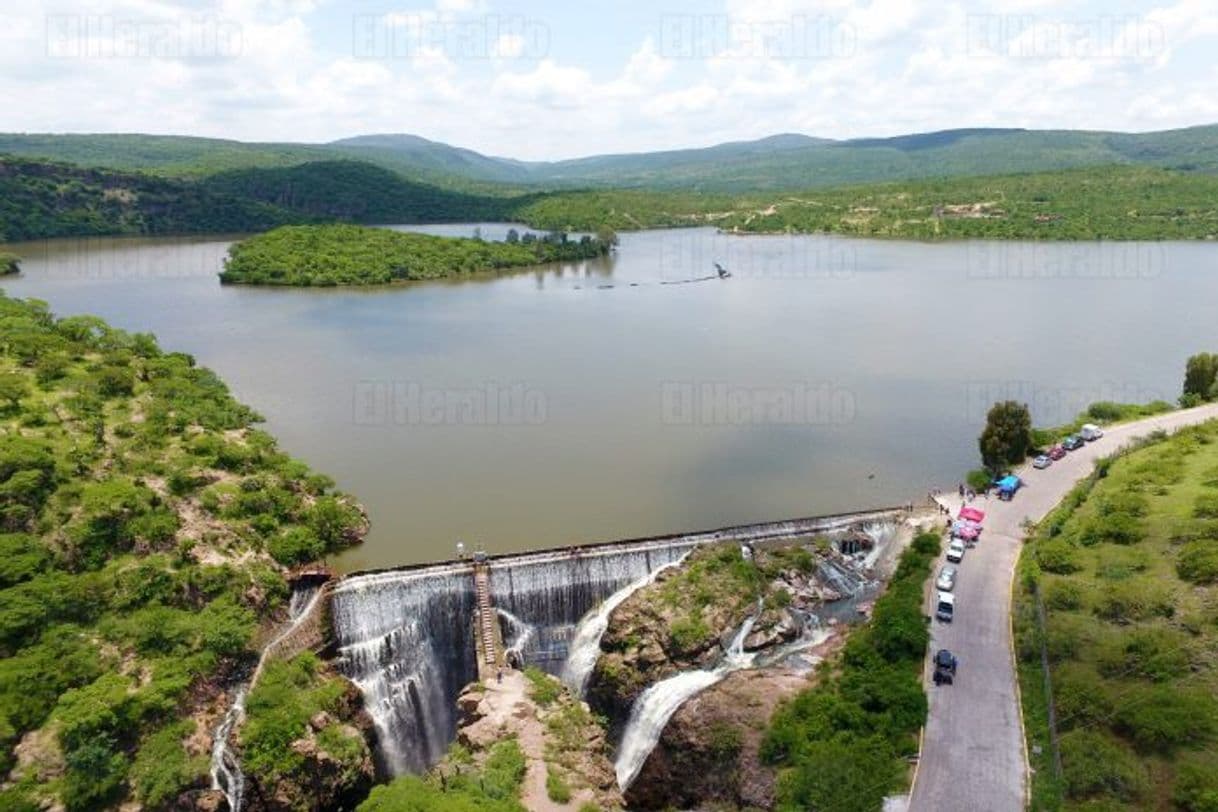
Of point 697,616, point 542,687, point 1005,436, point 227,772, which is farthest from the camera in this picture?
point 1005,436

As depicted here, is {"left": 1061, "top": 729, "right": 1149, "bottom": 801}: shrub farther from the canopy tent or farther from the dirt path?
the canopy tent

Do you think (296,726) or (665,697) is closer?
(296,726)

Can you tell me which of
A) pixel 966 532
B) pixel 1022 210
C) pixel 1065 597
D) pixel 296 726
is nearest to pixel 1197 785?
pixel 1065 597

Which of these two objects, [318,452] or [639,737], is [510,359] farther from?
[639,737]

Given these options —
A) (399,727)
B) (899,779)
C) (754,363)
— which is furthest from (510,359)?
(899,779)

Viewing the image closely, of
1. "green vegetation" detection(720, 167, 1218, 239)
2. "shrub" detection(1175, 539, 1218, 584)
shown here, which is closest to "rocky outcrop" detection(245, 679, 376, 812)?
"shrub" detection(1175, 539, 1218, 584)

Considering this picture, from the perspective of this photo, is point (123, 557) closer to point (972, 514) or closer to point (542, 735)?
point (542, 735)

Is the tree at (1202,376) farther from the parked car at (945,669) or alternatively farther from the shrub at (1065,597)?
the parked car at (945,669)
